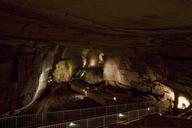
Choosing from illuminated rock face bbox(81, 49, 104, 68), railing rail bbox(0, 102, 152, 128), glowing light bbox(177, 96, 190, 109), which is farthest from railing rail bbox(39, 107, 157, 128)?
illuminated rock face bbox(81, 49, 104, 68)

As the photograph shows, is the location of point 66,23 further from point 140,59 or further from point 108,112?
point 140,59

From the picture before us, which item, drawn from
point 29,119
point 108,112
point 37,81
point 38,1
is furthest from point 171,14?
point 37,81

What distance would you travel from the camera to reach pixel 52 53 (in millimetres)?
17672

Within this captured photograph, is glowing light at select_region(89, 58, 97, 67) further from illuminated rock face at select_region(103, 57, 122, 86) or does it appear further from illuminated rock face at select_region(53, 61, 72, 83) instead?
illuminated rock face at select_region(103, 57, 122, 86)

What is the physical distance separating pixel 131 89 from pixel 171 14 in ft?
56.1

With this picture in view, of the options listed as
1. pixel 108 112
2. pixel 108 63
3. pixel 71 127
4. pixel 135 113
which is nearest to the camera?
pixel 71 127

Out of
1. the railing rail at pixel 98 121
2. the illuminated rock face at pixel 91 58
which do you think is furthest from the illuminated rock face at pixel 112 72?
the railing rail at pixel 98 121

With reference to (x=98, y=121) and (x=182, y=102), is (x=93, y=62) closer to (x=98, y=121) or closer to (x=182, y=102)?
(x=182, y=102)

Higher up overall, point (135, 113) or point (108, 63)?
point (108, 63)

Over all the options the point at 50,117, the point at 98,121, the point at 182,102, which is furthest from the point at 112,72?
the point at 98,121

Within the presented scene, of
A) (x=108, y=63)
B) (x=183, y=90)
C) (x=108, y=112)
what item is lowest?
(x=108, y=112)

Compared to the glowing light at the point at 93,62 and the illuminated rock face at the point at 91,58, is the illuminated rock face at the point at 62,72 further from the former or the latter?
the glowing light at the point at 93,62

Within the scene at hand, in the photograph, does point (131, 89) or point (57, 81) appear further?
point (57, 81)

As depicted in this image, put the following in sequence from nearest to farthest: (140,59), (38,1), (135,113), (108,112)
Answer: (38,1) < (135,113) < (108,112) < (140,59)
